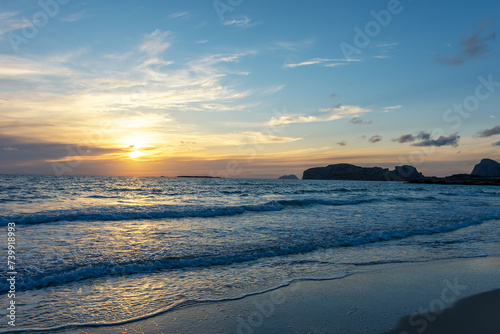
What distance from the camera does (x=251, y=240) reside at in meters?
14.0

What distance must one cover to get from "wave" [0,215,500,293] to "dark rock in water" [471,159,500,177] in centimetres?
20994

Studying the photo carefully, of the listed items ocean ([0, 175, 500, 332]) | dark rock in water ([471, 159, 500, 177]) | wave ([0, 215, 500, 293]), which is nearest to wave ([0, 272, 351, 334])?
ocean ([0, 175, 500, 332])

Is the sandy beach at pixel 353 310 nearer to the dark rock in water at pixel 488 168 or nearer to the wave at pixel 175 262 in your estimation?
the wave at pixel 175 262

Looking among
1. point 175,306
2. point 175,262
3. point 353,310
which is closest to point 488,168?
point 353,310

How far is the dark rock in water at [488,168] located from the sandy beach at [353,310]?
215302 mm

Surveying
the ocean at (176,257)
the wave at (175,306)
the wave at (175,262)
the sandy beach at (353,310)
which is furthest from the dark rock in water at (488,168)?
the wave at (175,306)

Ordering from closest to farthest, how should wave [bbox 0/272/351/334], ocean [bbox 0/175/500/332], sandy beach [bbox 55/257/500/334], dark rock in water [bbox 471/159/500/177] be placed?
wave [bbox 0/272/351/334], sandy beach [bbox 55/257/500/334], ocean [bbox 0/175/500/332], dark rock in water [bbox 471/159/500/177]

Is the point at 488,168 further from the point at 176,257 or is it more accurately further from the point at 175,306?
the point at 175,306

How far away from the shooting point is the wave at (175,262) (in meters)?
8.23

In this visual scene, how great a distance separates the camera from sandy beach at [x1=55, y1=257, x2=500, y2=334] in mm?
5758

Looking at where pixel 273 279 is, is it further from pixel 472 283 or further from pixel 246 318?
pixel 472 283

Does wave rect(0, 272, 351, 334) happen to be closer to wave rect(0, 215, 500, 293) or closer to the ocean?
the ocean

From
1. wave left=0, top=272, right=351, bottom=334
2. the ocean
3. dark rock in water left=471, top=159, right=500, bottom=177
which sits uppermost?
dark rock in water left=471, top=159, right=500, bottom=177

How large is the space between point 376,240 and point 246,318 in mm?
11072
